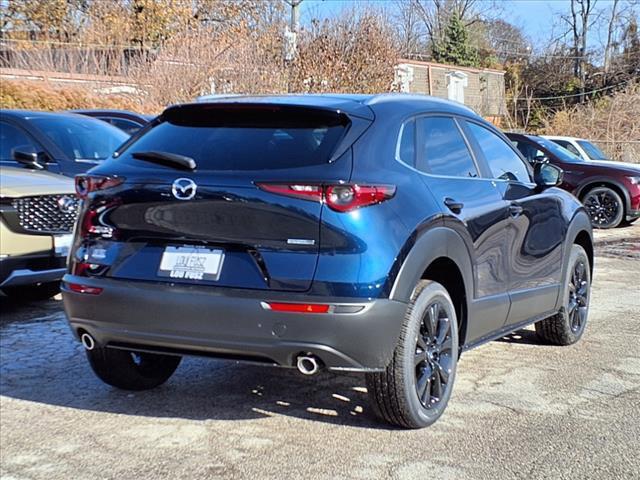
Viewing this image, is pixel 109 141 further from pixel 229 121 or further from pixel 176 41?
pixel 176 41

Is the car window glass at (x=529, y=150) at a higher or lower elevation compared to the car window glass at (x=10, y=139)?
lower

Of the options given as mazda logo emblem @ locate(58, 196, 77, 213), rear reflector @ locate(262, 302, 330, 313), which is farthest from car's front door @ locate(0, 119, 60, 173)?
rear reflector @ locate(262, 302, 330, 313)

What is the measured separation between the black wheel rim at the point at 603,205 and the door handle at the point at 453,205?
444 inches

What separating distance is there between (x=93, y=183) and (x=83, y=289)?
21.9 inches

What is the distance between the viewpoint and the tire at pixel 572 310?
6.36 metres

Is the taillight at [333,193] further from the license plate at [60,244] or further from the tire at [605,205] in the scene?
the tire at [605,205]

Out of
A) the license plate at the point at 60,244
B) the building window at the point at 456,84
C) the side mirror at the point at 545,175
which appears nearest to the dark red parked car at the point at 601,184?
the side mirror at the point at 545,175

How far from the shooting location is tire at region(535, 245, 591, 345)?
20.9 ft

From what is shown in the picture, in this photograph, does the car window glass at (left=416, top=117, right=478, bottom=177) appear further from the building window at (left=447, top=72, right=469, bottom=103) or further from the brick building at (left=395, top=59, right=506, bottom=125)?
the building window at (left=447, top=72, right=469, bottom=103)

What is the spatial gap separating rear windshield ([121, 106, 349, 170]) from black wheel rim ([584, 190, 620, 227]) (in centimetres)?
1196

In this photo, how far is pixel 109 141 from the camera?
9570mm

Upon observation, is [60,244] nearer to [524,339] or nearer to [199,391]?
[199,391]

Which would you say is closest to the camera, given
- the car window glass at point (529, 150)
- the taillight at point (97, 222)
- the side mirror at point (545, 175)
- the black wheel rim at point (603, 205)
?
the taillight at point (97, 222)

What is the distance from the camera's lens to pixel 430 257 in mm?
4363
